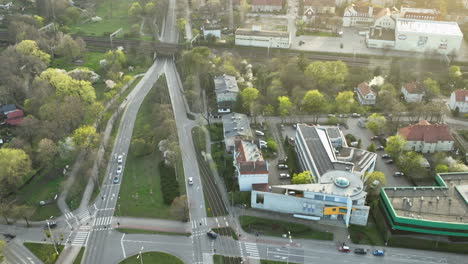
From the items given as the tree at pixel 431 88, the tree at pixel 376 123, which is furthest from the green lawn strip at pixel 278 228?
the tree at pixel 431 88

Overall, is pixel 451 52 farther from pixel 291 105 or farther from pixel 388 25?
pixel 291 105

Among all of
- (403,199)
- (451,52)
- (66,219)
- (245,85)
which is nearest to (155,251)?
(66,219)

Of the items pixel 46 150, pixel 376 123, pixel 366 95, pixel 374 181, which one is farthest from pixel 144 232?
pixel 366 95

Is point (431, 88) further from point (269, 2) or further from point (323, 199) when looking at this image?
point (269, 2)

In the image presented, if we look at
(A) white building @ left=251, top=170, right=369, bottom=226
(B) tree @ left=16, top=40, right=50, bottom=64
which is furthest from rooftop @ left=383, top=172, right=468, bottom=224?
(B) tree @ left=16, top=40, right=50, bottom=64

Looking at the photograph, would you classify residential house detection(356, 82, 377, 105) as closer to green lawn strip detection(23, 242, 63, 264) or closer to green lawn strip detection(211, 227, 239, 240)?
green lawn strip detection(211, 227, 239, 240)

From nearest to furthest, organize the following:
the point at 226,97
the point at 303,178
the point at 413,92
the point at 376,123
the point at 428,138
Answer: the point at 303,178 → the point at 428,138 → the point at 376,123 → the point at 413,92 → the point at 226,97

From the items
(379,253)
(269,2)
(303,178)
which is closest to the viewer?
(379,253)

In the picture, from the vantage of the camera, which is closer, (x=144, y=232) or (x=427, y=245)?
(x=427, y=245)
